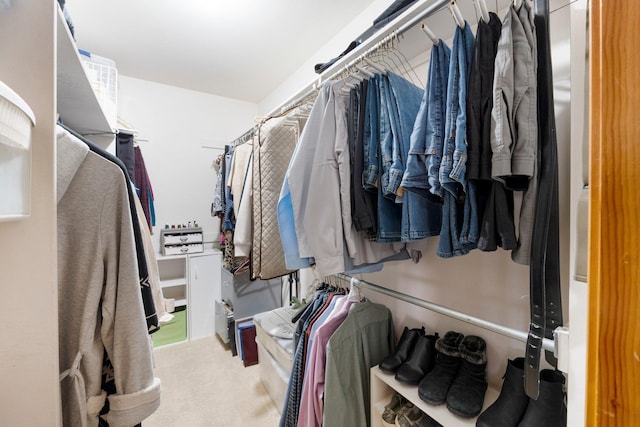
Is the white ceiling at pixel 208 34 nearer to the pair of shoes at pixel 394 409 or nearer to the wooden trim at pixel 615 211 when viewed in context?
the wooden trim at pixel 615 211

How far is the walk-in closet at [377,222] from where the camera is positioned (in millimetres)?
356

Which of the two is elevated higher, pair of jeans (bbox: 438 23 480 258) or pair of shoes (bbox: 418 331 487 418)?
pair of jeans (bbox: 438 23 480 258)

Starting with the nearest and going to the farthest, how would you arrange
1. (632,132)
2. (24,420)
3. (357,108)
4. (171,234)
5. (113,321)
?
1. (632,132)
2. (24,420)
3. (113,321)
4. (357,108)
5. (171,234)

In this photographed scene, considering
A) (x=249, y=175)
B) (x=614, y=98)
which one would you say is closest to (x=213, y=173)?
(x=249, y=175)

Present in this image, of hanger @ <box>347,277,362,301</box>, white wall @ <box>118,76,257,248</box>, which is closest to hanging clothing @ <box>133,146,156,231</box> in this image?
white wall @ <box>118,76,257,248</box>

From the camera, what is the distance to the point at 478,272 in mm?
1010

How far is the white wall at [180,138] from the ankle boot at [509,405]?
2890mm

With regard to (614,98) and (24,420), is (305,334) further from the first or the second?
(614,98)

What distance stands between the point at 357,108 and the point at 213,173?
2.49 m

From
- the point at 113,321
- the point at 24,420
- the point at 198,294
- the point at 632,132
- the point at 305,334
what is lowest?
the point at 198,294

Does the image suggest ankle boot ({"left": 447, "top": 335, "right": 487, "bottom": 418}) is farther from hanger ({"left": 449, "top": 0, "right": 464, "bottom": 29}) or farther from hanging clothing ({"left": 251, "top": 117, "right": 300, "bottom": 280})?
hanger ({"left": 449, "top": 0, "right": 464, "bottom": 29})

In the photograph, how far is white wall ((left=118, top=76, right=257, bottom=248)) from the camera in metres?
2.60

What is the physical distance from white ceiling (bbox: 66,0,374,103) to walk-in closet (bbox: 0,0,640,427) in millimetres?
22

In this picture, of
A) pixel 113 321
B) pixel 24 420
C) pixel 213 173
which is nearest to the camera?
pixel 24 420
